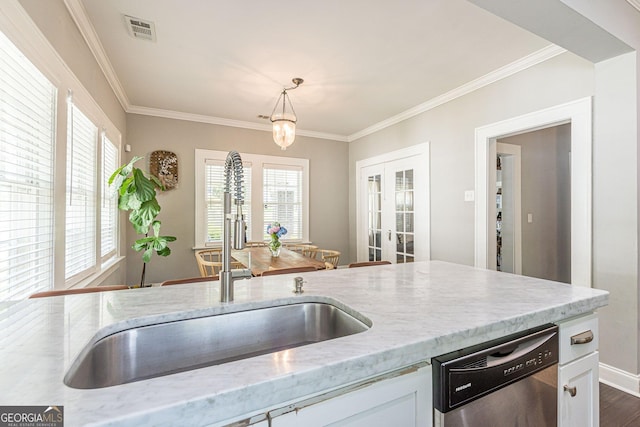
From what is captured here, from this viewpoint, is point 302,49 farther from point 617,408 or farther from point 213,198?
point 617,408

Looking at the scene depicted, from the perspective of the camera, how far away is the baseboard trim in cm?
206

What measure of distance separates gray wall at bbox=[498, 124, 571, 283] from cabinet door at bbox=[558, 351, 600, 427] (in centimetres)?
319

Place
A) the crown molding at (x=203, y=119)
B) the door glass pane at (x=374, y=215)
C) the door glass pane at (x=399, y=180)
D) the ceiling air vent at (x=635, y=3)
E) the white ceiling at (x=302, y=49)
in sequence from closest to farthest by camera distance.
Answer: the ceiling air vent at (x=635, y=3), the white ceiling at (x=302, y=49), the crown molding at (x=203, y=119), the door glass pane at (x=399, y=180), the door glass pane at (x=374, y=215)

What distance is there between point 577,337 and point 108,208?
163 inches

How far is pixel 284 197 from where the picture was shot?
16.9 ft

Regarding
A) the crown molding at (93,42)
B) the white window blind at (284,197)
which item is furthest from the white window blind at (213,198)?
the crown molding at (93,42)

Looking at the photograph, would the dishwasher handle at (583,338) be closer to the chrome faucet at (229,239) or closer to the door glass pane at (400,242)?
the chrome faucet at (229,239)

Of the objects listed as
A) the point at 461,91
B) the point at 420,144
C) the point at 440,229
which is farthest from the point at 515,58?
the point at 440,229

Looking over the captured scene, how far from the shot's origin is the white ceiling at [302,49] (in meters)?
2.17

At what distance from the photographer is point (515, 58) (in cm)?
277

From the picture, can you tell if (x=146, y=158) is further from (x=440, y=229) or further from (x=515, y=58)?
(x=515, y=58)

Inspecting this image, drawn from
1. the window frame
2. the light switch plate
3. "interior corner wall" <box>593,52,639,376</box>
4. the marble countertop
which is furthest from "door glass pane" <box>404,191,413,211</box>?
the window frame

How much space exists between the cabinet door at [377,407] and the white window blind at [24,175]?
1.69 m

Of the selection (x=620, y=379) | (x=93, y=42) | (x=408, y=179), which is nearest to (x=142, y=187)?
(x=93, y=42)
